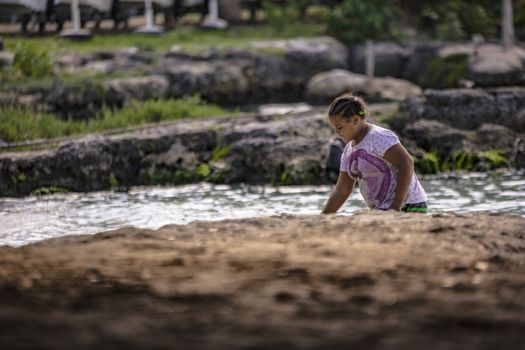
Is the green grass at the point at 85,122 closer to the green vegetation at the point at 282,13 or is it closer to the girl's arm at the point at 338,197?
the girl's arm at the point at 338,197

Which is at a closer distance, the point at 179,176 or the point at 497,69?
the point at 179,176

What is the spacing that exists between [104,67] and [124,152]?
7140 mm

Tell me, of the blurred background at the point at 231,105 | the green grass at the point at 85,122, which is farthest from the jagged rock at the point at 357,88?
the green grass at the point at 85,122

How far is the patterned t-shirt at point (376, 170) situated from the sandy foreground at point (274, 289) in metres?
1.22

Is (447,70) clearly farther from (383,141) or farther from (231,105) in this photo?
(383,141)

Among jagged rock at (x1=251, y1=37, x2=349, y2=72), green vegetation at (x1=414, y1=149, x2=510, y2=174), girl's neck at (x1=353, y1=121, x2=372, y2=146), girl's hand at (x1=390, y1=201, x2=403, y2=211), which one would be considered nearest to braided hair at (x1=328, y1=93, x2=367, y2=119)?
girl's neck at (x1=353, y1=121, x2=372, y2=146)

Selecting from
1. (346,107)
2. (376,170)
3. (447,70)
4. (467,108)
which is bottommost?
(447,70)

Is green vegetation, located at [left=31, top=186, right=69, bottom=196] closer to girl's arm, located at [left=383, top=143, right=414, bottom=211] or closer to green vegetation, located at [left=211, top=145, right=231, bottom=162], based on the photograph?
green vegetation, located at [left=211, top=145, right=231, bottom=162]

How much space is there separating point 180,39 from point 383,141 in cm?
1773

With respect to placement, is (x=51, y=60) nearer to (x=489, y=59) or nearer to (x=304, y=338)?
(x=489, y=59)

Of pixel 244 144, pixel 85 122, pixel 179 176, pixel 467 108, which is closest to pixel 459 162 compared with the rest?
pixel 467 108

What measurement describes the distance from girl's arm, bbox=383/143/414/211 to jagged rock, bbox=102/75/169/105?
428 inches

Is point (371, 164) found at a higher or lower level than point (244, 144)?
higher

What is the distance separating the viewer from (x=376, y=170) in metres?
6.00
